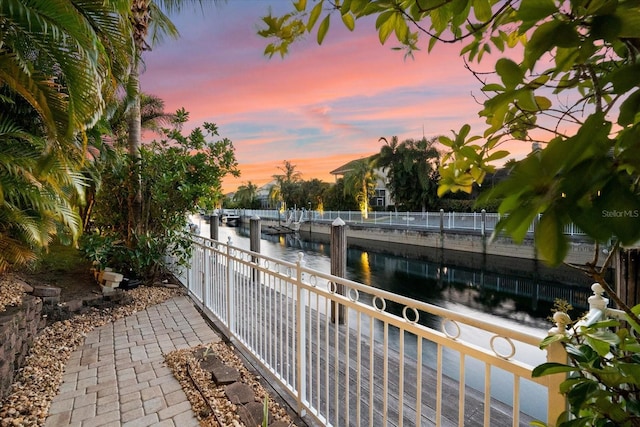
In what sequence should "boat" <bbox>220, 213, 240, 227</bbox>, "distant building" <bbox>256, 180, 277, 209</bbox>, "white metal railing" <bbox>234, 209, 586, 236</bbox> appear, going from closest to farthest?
"white metal railing" <bbox>234, 209, 586, 236</bbox> < "boat" <bbox>220, 213, 240, 227</bbox> < "distant building" <bbox>256, 180, 277, 209</bbox>

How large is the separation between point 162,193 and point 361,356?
154 inches

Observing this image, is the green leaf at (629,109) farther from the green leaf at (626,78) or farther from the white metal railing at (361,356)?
the white metal railing at (361,356)

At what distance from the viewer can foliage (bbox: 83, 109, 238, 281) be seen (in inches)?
209

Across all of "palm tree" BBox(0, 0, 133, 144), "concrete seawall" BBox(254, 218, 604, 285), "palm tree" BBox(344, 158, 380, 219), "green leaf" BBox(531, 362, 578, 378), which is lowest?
"concrete seawall" BBox(254, 218, 604, 285)

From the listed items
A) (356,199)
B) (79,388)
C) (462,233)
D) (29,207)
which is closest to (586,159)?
(79,388)

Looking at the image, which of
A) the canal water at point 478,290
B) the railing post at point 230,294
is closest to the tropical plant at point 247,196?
the canal water at point 478,290

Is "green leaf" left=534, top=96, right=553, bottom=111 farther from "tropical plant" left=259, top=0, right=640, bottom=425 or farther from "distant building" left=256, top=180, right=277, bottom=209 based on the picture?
"distant building" left=256, top=180, right=277, bottom=209

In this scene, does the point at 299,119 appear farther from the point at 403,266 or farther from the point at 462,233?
the point at 462,233

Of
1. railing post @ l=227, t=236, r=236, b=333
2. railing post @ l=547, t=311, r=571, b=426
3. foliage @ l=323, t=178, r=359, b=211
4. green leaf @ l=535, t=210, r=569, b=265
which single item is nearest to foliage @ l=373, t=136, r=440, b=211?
foliage @ l=323, t=178, r=359, b=211

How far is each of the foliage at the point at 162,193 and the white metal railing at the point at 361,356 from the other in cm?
80

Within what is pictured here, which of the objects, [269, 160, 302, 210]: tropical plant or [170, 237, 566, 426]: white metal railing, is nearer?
[170, 237, 566, 426]: white metal railing

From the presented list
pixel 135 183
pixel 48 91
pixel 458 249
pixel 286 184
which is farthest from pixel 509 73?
pixel 286 184

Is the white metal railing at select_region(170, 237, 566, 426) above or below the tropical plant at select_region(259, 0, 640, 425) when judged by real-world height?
below

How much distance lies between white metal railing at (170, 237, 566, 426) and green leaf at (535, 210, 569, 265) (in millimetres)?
906
